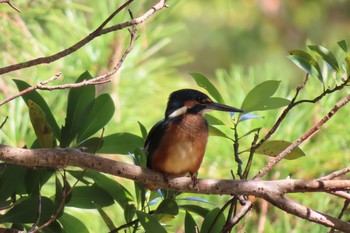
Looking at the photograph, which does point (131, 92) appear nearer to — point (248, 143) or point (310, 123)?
point (248, 143)

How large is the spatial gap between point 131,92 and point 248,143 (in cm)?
37

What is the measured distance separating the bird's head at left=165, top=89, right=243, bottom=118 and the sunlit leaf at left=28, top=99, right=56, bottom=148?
0.41 metres

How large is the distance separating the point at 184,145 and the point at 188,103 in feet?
0.44

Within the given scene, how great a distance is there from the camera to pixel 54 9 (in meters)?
1.85

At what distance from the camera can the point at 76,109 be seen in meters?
1.15

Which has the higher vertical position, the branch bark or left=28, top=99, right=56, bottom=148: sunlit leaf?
left=28, top=99, right=56, bottom=148: sunlit leaf

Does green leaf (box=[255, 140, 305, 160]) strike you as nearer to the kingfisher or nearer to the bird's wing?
the kingfisher

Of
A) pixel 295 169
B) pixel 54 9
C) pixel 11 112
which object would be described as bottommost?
pixel 295 169

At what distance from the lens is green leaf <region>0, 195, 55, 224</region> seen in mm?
1052

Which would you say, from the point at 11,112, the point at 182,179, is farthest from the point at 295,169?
the point at 182,179

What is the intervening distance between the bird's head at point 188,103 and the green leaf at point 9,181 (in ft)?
1.44

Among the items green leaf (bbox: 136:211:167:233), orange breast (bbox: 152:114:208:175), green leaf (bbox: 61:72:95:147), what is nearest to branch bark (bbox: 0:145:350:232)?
green leaf (bbox: 136:211:167:233)

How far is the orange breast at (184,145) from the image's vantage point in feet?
4.27

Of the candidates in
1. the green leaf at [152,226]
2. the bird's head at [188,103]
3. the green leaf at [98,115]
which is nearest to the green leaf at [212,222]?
the green leaf at [152,226]
